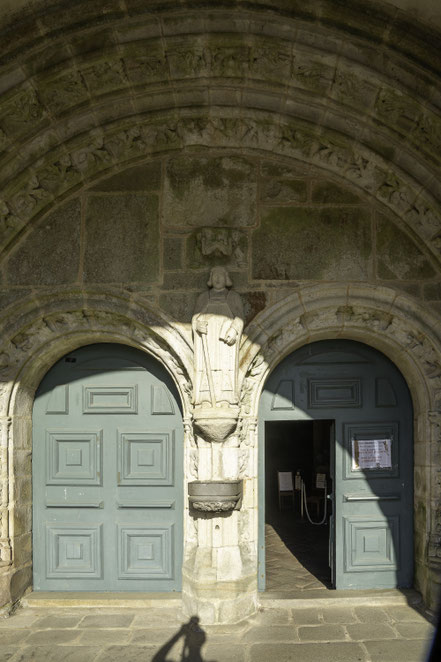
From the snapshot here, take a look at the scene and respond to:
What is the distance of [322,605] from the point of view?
4.70m

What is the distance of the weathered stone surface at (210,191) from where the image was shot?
4.83m

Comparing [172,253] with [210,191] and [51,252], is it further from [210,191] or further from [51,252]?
[51,252]

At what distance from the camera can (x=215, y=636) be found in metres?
4.22

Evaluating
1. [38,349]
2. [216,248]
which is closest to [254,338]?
[216,248]

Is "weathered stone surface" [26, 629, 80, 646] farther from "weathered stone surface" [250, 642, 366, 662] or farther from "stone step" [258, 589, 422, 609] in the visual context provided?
"stone step" [258, 589, 422, 609]

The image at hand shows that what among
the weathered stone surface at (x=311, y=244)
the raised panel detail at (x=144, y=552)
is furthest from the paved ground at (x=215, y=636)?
the weathered stone surface at (x=311, y=244)

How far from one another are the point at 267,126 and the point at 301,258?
1170 millimetres

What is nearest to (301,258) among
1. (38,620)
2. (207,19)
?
(207,19)

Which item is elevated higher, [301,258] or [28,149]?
[28,149]

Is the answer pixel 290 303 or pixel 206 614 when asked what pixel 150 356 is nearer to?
pixel 290 303

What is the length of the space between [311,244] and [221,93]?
1457 mm

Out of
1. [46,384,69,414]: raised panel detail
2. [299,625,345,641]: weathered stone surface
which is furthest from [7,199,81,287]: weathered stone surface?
[299,625,345,641]: weathered stone surface

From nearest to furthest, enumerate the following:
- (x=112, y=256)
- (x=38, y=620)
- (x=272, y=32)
Result: (x=272, y=32), (x=38, y=620), (x=112, y=256)

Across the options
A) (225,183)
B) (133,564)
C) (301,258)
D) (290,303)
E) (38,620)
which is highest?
(225,183)
